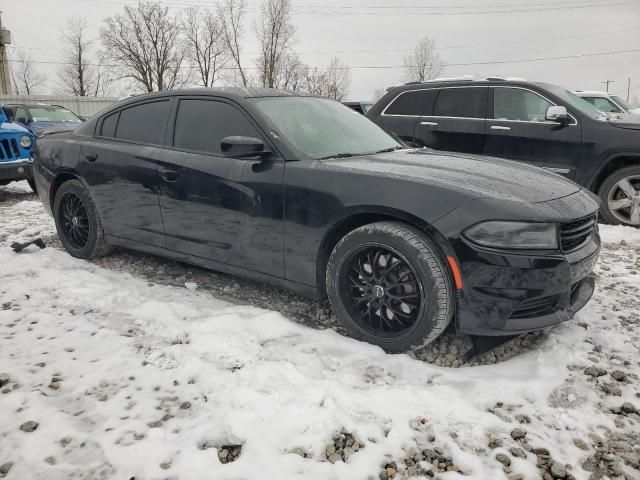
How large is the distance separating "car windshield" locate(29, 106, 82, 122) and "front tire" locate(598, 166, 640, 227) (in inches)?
449

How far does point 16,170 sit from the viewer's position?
7742 mm

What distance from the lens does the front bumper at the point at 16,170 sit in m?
7.61

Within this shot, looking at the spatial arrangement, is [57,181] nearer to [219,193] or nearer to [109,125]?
[109,125]

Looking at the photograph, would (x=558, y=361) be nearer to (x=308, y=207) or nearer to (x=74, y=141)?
(x=308, y=207)

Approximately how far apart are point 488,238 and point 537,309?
0.49 m

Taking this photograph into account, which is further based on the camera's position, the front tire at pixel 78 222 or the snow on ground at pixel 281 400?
the front tire at pixel 78 222

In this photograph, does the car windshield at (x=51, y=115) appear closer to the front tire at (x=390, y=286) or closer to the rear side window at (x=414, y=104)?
the rear side window at (x=414, y=104)

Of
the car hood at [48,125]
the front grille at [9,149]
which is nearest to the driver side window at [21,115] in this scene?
the car hood at [48,125]

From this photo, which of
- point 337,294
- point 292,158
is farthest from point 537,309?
point 292,158

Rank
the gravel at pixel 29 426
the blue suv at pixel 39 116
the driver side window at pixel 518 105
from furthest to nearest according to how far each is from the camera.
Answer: the blue suv at pixel 39 116
the driver side window at pixel 518 105
the gravel at pixel 29 426

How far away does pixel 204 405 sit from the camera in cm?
226

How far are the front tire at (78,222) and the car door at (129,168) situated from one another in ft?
0.45

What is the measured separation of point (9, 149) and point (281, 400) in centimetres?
769

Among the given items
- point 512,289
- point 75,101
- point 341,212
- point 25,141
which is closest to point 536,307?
point 512,289
